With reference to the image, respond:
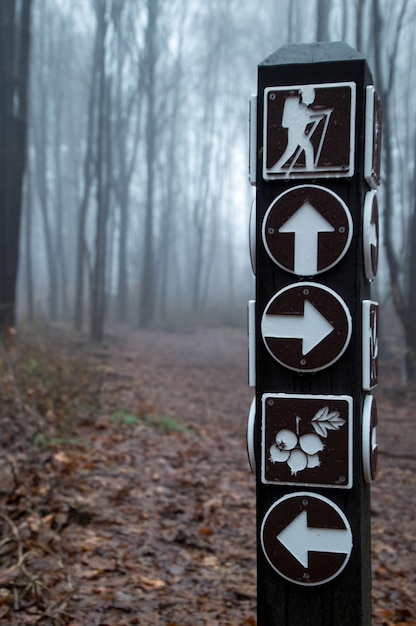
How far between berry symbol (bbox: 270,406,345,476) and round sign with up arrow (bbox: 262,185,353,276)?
525mm

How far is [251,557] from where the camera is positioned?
14.8 ft

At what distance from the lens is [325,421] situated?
239 centimetres

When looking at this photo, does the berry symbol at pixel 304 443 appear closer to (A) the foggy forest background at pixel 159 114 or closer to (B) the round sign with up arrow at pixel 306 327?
(B) the round sign with up arrow at pixel 306 327

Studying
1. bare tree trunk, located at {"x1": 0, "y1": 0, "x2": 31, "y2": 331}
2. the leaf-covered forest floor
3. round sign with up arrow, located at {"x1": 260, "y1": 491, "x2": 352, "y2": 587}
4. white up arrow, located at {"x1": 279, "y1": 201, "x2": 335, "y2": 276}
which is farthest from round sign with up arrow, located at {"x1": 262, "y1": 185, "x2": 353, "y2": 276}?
bare tree trunk, located at {"x1": 0, "y1": 0, "x2": 31, "y2": 331}

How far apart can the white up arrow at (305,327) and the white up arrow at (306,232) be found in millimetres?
132

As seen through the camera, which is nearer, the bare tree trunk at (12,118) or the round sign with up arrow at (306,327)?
the round sign with up arrow at (306,327)

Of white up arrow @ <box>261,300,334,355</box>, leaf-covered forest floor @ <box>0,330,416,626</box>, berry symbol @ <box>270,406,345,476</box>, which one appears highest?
white up arrow @ <box>261,300,334,355</box>

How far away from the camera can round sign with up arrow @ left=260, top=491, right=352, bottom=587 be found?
7.87 ft

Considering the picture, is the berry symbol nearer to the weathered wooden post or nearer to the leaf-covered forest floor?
the weathered wooden post

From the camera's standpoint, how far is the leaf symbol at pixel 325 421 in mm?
2377

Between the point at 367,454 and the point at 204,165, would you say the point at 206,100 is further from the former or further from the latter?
the point at 367,454

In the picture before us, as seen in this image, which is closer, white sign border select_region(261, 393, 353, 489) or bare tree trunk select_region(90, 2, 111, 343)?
white sign border select_region(261, 393, 353, 489)

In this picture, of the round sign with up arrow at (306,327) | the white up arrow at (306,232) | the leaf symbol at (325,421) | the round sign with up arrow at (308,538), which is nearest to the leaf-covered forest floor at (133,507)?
the round sign with up arrow at (308,538)

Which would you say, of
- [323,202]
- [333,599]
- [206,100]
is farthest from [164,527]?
[206,100]
